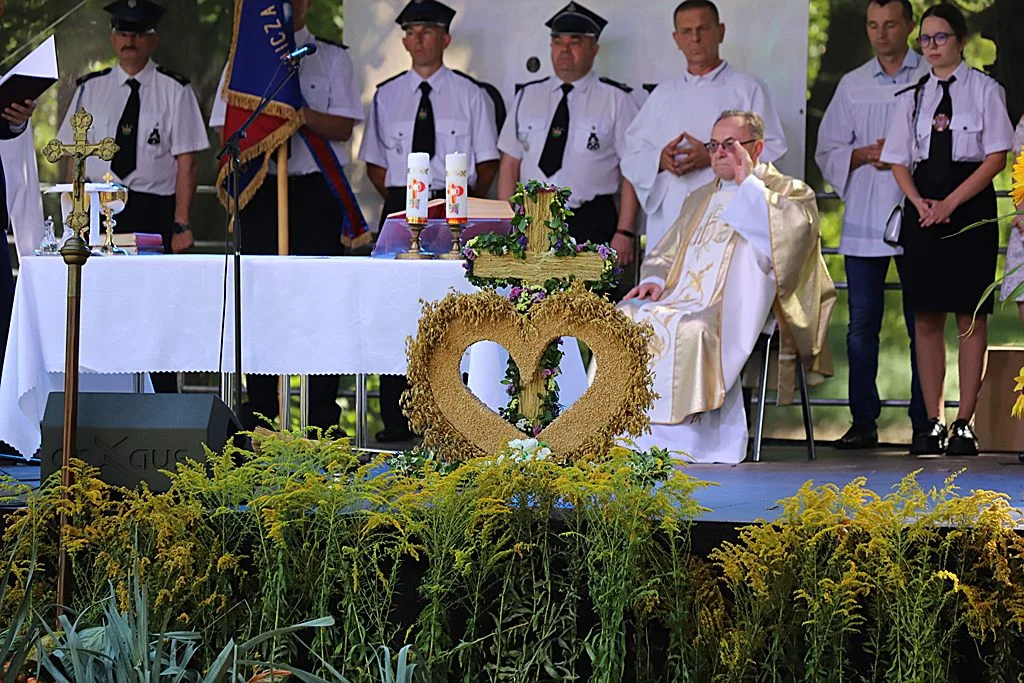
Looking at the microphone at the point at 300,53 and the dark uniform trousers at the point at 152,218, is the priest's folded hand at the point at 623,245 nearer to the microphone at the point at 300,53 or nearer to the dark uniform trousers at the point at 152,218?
the dark uniform trousers at the point at 152,218

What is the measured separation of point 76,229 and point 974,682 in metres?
2.23

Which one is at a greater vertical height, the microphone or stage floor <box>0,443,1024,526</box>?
the microphone

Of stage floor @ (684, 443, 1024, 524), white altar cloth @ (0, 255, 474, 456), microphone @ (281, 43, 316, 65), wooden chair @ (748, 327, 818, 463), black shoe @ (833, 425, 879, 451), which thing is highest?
microphone @ (281, 43, 316, 65)

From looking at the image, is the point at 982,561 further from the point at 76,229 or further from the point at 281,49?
the point at 281,49

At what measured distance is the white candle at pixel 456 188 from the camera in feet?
15.4

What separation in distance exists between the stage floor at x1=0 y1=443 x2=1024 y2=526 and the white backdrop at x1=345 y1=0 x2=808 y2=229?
1.84 metres

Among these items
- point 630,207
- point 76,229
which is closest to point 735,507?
point 76,229

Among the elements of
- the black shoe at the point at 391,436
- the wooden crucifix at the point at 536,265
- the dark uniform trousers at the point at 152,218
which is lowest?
the black shoe at the point at 391,436

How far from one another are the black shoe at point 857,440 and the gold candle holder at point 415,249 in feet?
9.33

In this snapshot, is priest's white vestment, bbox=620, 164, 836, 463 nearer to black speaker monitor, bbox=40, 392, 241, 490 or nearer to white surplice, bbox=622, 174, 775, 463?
white surplice, bbox=622, 174, 775, 463

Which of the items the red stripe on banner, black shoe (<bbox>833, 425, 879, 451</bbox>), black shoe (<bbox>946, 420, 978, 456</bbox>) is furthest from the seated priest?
the red stripe on banner

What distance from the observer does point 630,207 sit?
7.23 meters

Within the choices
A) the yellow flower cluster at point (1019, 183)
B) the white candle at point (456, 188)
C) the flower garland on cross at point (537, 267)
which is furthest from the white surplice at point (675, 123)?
the yellow flower cluster at point (1019, 183)

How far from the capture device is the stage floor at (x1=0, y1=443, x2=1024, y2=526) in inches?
175
